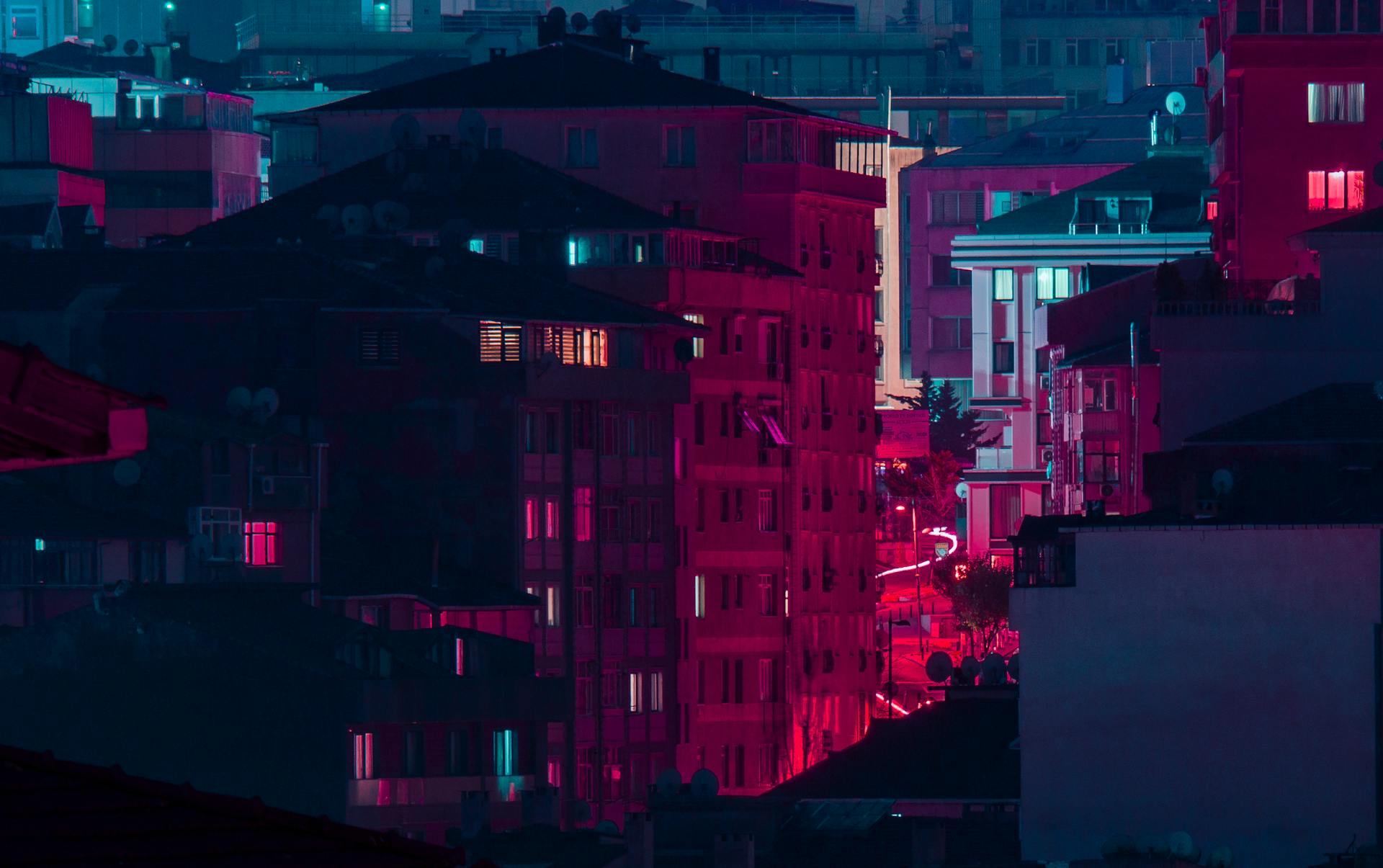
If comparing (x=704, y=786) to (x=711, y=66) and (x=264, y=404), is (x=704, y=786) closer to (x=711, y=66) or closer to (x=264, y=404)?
(x=264, y=404)

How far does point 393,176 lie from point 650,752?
925 inches

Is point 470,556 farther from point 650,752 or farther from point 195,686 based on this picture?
point 195,686

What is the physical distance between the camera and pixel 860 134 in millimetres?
166625

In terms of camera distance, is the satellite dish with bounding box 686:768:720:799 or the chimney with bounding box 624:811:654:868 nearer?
the chimney with bounding box 624:811:654:868

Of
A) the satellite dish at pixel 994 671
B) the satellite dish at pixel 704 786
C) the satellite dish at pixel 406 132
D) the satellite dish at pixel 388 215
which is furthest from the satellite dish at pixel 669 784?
the satellite dish at pixel 406 132

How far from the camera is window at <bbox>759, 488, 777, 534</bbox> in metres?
152

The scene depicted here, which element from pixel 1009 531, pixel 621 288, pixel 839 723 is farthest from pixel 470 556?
pixel 1009 531

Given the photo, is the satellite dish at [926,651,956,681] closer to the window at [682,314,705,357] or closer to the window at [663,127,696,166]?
the window at [682,314,705,357]

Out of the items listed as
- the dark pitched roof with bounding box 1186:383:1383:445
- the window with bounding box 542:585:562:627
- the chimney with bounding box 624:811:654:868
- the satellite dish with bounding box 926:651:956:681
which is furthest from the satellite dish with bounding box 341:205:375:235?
the chimney with bounding box 624:811:654:868

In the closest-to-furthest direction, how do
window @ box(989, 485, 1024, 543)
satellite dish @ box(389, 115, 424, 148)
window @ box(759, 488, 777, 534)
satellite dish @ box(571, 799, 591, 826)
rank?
satellite dish @ box(571, 799, 591, 826)
satellite dish @ box(389, 115, 424, 148)
window @ box(759, 488, 777, 534)
window @ box(989, 485, 1024, 543)

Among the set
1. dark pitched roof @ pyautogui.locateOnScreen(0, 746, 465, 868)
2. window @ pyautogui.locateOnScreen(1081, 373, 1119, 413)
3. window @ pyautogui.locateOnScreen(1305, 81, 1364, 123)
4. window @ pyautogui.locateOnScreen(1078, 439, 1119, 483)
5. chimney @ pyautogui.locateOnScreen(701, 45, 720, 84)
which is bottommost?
dark pitched roof @ pyautogui.locateOnScreen(0, 746, 465, 868)

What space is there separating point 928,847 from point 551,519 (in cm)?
3388

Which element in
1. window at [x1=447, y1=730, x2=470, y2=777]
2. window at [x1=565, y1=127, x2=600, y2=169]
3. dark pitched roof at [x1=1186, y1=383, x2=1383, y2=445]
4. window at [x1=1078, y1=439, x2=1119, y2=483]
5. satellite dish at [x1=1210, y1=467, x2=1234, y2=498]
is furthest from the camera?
window at [x1=565, y1=127, x2=600, y2=169]

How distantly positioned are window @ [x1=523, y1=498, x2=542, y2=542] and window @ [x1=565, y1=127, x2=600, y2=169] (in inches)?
1127
